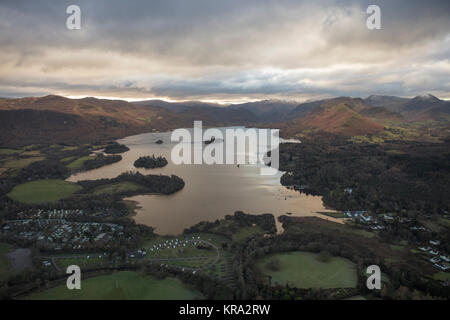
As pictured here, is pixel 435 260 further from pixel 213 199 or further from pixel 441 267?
pixel 213 199

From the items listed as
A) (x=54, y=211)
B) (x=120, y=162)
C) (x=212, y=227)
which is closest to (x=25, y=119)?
(x=120, y=162)

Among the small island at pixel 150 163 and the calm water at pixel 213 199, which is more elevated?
the small island at pixel 150 163

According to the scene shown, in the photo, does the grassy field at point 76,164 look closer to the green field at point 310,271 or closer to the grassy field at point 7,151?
the grassy field at point 7,151

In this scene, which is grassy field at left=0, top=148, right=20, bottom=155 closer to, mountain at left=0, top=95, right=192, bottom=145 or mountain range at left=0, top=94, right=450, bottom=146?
mountain range at left=0, top=94, right=450, bottom=146

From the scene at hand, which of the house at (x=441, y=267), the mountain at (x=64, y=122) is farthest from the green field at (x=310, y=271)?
the mountain at (x=64, y=122)

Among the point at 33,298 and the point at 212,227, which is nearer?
the point at 33,298

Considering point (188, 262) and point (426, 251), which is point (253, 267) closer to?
point (188, 262)
